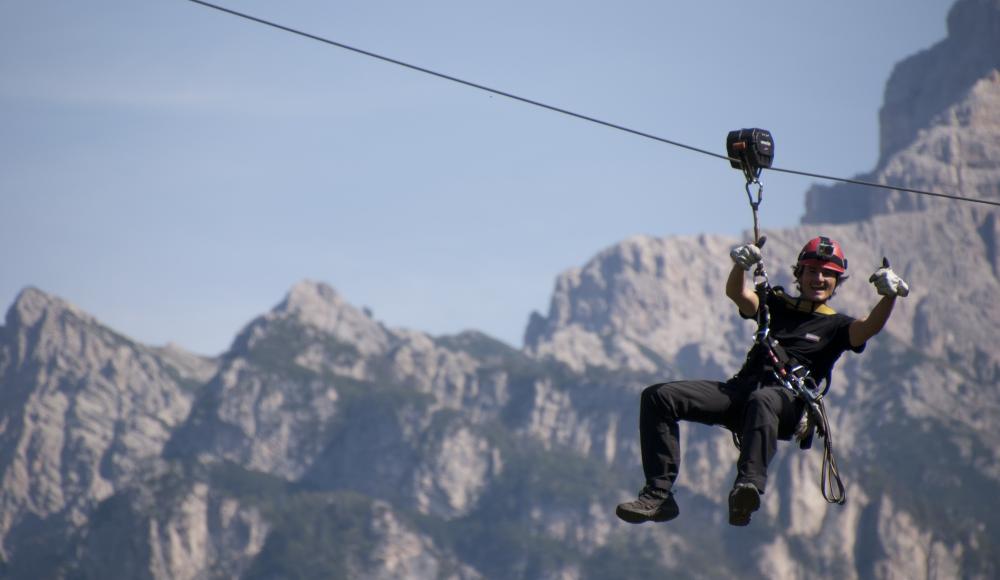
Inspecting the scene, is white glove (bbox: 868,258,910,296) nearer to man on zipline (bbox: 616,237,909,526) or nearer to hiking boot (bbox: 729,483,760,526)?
man on zipline (bbox: 616,237,909,526)

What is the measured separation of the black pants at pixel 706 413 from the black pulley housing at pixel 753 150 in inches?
122

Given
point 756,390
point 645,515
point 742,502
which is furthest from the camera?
point 756,390

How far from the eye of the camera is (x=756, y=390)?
68.6 feet

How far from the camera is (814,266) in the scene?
21438mm

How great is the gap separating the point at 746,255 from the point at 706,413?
2.18m

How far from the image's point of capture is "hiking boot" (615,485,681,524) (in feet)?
65.3

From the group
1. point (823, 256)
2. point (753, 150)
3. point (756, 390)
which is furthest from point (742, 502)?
point (753, 150)

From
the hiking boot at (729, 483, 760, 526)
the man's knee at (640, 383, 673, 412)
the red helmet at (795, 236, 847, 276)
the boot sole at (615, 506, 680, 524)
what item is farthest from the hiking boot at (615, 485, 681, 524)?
the red helmet at (795, 236, 847, 276)

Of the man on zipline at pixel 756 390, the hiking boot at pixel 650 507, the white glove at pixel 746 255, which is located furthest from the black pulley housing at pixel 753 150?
the hiking boot at pixel 650 507

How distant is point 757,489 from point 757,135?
516 cm

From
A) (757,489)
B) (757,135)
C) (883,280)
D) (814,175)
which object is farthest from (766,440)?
(814,175)

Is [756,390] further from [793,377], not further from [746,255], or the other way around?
[746,255]

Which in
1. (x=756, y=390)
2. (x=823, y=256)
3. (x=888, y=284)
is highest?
(x=823, y=256)

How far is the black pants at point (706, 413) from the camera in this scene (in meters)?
20.5
